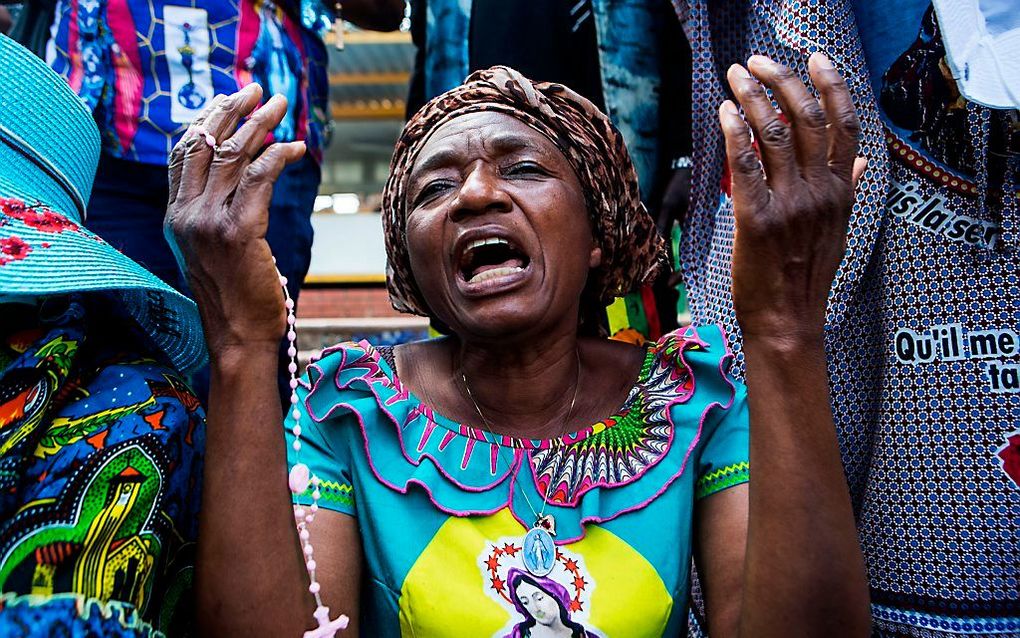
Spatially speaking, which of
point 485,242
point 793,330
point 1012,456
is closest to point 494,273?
point 485,242

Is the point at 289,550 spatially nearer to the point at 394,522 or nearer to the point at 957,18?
the point at 394,522

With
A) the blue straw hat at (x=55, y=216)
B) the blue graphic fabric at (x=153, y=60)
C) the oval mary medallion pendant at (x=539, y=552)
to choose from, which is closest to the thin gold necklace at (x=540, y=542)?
the oval mary medallion pendant at (x=539, y=552)

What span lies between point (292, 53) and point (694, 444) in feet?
5.57

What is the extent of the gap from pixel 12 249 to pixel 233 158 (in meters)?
0.40

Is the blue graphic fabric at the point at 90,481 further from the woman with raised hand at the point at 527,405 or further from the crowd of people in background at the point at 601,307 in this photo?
the woman with raised hand at the point at 527,405

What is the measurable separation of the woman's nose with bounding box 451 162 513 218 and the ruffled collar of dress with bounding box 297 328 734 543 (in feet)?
1.24

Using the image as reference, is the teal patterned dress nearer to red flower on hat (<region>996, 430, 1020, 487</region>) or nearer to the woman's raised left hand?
the woman's raised left hand

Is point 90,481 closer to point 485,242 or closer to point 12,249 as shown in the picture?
point 12,249

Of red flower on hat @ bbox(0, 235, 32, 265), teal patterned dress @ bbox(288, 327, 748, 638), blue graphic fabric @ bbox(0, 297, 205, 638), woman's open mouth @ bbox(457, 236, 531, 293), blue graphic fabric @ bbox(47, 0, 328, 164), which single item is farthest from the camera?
blue graphic fabric @ bbox(47, 0, 328, 164)

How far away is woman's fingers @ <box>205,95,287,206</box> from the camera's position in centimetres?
140

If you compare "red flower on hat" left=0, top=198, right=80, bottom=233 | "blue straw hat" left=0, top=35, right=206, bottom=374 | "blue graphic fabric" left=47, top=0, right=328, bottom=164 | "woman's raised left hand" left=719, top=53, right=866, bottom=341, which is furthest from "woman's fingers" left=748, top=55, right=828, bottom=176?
"blue graphic fabric" left=47, top=0, right=328, bottom=164

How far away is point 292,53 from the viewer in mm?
2629

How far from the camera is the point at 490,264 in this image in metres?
1.91

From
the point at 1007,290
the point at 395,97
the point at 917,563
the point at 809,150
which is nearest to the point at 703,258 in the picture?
the point at 1007,290
